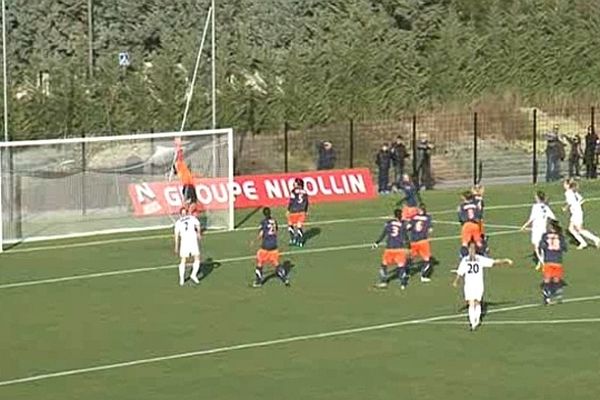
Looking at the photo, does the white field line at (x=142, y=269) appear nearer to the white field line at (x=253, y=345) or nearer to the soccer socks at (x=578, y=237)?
the soccer socks at (x=578, y=237)

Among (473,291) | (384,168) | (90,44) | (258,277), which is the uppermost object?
(90,44)

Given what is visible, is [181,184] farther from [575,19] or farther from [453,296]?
[575,19]

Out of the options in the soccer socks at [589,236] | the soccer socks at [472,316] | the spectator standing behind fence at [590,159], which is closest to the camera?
the soccer socks at [472,316]

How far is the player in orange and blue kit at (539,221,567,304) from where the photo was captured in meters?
29.4

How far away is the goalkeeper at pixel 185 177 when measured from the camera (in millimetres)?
41997

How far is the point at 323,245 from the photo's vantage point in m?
40.0

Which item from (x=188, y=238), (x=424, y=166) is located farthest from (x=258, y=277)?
(x=424, y=166)

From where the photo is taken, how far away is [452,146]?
203ft

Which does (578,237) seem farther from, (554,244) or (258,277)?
(554,244)

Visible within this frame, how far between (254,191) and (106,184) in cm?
688

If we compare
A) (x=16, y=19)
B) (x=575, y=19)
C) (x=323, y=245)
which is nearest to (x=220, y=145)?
(x=323, y=245)

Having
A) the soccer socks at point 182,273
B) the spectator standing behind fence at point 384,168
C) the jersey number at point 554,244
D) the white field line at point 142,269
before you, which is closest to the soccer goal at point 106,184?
the white field line at point 142,269

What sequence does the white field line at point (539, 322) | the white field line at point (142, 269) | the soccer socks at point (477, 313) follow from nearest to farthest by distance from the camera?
1. the soccer socks at point (477, 313)
2. the white field line at point (539, 322)
3. the white field line at point (142, 269)

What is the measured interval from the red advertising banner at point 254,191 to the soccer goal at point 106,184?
0.08 feet
